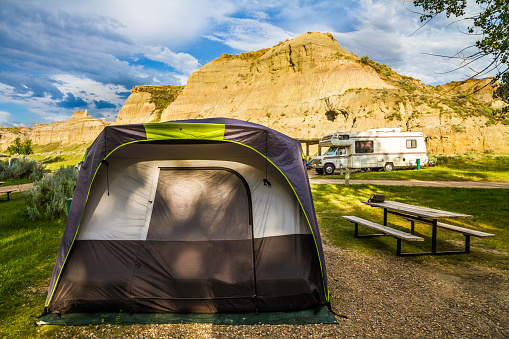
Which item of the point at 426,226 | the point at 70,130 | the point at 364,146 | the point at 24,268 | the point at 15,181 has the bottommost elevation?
the point at 426,226

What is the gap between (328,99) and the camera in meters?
40.5

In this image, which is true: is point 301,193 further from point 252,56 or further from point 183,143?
point 252,56

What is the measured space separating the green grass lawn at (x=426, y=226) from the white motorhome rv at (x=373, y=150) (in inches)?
271

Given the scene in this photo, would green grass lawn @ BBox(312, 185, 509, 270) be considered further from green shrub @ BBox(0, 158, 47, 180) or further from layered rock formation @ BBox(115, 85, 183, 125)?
layered rock formation @ BBox(115, 85, 183, 125)

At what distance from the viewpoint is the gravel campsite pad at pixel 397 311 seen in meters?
2.83

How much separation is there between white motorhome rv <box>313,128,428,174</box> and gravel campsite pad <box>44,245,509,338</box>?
15524 mm

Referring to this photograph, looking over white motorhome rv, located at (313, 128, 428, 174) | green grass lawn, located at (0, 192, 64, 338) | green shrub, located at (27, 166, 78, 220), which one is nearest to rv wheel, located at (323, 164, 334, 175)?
white motorhome rv, located at (313, 128, 428, 174)

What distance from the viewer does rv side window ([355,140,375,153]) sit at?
19.2m

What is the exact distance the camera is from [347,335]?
9.18 feet

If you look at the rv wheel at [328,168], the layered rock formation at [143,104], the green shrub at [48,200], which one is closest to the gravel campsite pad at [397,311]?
the green shrub at [48,200]

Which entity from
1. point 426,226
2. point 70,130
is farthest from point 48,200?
point 70,130

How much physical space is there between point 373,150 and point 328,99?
75.3 feet

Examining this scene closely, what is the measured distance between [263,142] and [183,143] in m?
1.12

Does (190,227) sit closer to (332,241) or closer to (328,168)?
(332,241)
